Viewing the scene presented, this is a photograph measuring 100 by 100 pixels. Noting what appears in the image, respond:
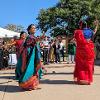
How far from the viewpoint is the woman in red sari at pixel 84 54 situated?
12.7 m

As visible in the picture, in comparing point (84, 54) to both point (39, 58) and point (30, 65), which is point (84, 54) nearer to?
point (39, 58)

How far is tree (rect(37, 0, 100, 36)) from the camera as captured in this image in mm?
62062

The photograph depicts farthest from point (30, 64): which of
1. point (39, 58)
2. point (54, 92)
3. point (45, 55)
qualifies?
point (45, 55)

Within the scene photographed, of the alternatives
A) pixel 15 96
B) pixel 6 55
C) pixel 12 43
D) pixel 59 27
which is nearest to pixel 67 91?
pixel 15 96

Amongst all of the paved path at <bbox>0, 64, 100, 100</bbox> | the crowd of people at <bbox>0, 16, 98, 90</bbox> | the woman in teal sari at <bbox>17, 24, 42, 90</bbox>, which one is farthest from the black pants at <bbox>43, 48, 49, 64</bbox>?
the woman in teal sari at <bbox>17, 24, 42, 90</bbox>

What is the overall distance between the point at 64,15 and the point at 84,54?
50025 mm

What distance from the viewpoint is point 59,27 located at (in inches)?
2537

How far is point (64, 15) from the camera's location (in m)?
62.6

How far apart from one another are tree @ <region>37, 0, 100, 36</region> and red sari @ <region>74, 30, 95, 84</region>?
48018mm

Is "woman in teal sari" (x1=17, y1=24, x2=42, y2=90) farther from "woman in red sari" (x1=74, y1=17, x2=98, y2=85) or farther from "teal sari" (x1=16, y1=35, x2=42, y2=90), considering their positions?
"woman in red sari" (x1=74, y1=17, x2=98, y2=85)

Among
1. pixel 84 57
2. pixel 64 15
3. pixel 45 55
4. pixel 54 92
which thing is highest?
pixel 64 15

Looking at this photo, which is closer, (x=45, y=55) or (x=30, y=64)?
(x=30, y=64)

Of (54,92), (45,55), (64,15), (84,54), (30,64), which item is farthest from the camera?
(64,15)

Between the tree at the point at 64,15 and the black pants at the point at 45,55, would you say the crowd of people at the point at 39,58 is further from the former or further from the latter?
the tree at the point at 64,15
